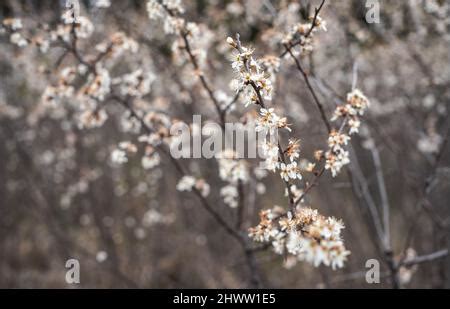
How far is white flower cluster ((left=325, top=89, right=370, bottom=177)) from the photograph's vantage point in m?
2.28

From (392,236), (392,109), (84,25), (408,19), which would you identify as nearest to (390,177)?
(392,236)

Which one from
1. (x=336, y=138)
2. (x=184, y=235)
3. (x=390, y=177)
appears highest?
(x=390, y=177)

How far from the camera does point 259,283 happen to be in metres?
3.67

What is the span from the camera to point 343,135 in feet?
7.57

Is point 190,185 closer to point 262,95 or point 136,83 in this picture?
point 136,83

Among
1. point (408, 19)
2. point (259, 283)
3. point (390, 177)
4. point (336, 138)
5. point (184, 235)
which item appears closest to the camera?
point (336, 138)

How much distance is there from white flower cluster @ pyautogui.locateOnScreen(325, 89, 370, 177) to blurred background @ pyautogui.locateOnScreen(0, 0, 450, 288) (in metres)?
2.57

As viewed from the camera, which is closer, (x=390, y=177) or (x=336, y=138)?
(x=336, y=138)

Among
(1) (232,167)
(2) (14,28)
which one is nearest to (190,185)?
(1) (232,167)

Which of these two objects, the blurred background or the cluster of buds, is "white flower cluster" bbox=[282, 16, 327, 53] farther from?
the blurred background

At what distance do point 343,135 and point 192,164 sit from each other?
6045mm

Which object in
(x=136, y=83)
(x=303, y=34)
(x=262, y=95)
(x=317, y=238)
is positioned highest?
(x=136, y=83)
